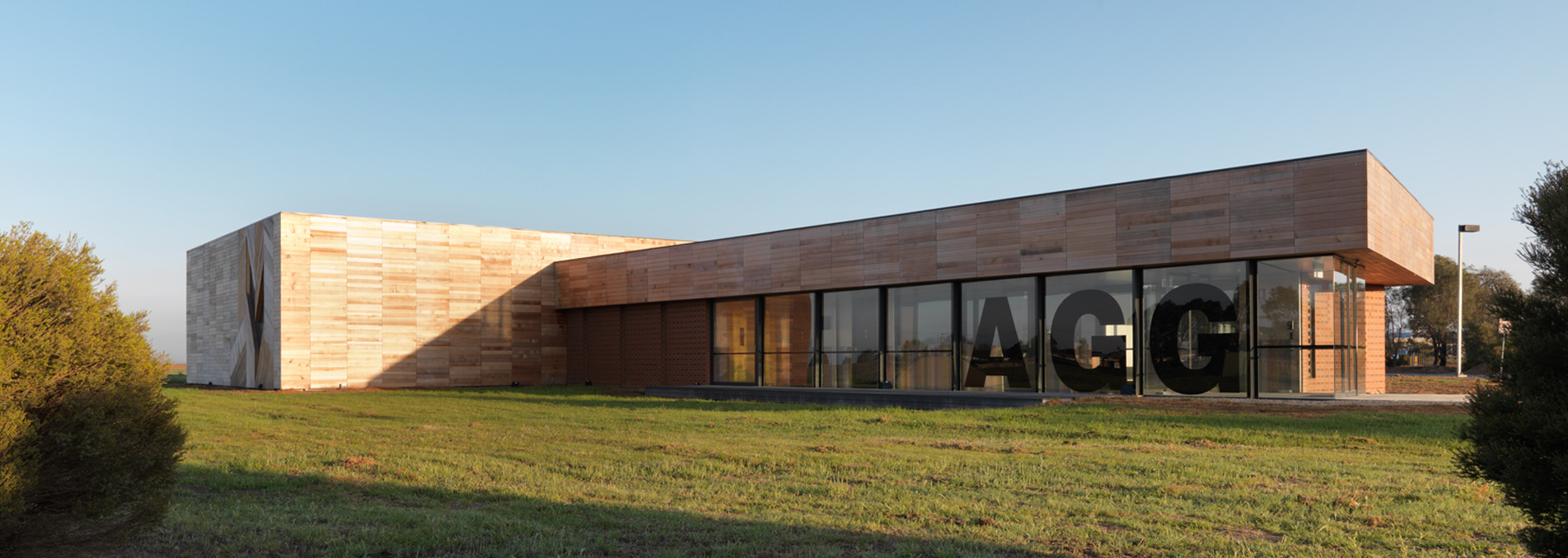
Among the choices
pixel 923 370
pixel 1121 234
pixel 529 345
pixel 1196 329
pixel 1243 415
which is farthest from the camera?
A: pixel 529 345

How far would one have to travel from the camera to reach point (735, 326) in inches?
1201

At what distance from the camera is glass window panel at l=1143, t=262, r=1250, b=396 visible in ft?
66.5

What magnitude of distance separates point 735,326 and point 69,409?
2535 cm

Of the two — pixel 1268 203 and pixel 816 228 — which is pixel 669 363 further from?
pixel 1268 203

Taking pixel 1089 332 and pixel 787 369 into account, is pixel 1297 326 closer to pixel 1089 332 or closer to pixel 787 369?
pixel 1089 332

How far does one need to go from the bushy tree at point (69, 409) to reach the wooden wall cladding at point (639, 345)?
84.5 feet

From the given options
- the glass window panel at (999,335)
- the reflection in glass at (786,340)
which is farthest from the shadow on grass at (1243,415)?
the reflection in glass at (786,340)

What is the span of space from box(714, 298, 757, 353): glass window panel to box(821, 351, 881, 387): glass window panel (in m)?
3.06

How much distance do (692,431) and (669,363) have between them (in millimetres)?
18004

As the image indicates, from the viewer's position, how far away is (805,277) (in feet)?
90.7

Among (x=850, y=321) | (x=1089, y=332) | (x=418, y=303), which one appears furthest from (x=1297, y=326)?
(x=418, y=303)

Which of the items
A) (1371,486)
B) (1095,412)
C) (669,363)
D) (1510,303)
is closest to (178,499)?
(1510,303)

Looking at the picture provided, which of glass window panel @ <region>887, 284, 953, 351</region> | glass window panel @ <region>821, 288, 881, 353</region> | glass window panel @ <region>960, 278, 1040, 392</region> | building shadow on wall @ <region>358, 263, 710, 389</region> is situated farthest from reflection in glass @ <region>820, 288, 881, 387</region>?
building shadow on wall @ <region>358, 263, 710, 389</region>

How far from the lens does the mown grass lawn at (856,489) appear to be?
6516 millimetres
